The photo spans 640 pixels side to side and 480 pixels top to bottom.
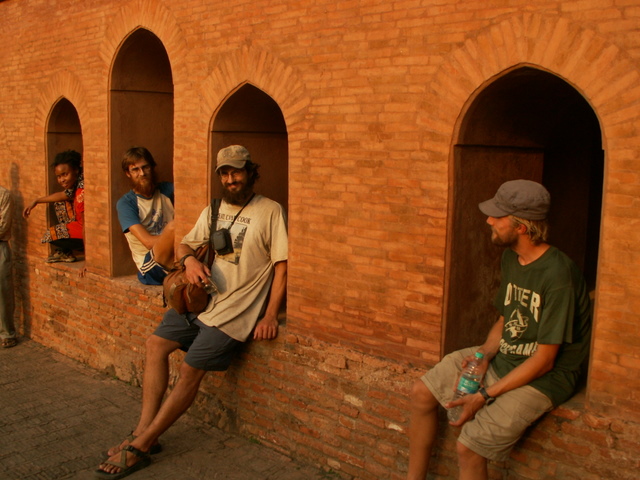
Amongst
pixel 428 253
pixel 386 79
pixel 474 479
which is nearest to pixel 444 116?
pixel 386 79

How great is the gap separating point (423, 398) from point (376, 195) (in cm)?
143

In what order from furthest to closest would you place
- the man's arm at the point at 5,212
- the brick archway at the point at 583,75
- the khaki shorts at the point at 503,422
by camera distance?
the man's arm at the point at 5,212 < the khaki shorts at the point at 503,422 < the brick archway at the point at 583,75

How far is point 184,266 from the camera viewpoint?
5.46 metres

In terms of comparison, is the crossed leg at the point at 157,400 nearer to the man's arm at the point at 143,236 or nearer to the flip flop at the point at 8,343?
the man's arm at the point at 143,236

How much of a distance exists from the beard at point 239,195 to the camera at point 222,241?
23 cm

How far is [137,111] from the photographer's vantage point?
782 centimetres

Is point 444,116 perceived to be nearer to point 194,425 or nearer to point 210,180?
point 210,180

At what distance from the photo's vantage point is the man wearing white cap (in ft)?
17.4

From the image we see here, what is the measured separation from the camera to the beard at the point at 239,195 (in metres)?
5.39

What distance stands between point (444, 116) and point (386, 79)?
1.74ft

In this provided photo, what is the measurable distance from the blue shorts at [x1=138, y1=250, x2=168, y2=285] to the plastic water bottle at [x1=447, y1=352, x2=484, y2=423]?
12.3ft

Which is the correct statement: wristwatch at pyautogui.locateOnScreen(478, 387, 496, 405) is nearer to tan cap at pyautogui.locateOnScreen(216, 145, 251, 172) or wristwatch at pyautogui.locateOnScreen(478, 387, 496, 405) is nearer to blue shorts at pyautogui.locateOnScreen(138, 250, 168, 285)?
tan cap at pyautogui.locateOnScreen(216, 145, 251, 172)

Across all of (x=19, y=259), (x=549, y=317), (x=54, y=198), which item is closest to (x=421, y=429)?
(x=549, y=317)

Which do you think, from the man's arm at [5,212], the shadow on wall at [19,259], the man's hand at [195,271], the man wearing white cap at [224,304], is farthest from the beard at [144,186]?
the shadow on wall at [19,259]
